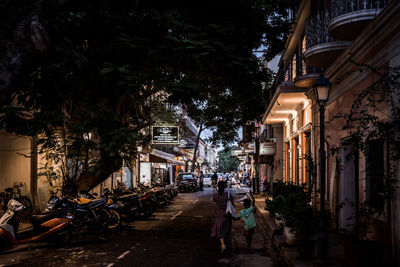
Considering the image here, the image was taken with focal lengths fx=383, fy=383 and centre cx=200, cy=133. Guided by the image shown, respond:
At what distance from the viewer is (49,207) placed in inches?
403

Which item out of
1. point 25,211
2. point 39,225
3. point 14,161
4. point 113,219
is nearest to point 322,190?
point 39,225

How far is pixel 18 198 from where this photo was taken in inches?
515

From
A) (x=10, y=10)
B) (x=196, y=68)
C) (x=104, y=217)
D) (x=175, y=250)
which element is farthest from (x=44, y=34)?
(x=104, y=217)

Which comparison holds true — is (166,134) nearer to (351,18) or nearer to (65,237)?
(65,237)

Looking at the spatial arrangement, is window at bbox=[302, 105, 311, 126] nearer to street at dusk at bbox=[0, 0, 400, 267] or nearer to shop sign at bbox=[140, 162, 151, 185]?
street at dusk at bbox=[0, 0, 400, 267]

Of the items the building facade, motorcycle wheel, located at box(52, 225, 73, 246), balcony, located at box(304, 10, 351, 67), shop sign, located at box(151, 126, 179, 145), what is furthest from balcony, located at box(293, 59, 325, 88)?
shop sign, located at box(151, 126, 179, 145)

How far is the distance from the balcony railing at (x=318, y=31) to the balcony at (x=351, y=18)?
161 cm

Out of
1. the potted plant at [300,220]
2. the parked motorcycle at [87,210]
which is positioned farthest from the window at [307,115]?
the parked motorcycle at [87,210]

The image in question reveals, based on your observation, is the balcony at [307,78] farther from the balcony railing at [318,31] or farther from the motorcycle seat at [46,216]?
the motorcycle seat at [46,216]

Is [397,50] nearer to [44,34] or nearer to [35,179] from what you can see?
[44,34]

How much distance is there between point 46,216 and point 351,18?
865 cm

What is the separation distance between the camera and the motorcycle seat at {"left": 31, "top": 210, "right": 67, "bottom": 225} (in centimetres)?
951

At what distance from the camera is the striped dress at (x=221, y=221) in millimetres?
8938

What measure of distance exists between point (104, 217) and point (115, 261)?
371 cm
